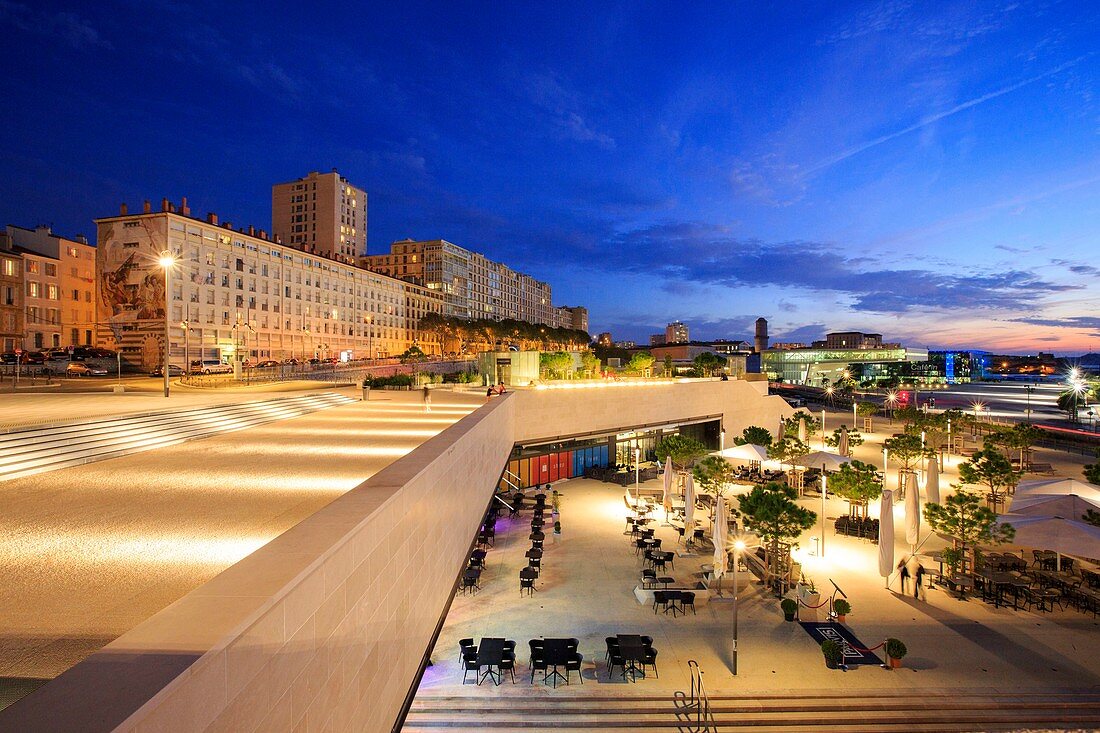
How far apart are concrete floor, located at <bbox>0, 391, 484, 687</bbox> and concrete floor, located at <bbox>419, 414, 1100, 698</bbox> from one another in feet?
22.2

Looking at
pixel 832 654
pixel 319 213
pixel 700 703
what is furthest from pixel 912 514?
pixel 319 213

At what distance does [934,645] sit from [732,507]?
13487 millimetres

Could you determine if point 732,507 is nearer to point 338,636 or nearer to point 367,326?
point 338,636

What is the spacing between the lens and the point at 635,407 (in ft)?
110

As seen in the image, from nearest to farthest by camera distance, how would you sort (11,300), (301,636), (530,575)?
(301,636) → (530,575) → (11,300)

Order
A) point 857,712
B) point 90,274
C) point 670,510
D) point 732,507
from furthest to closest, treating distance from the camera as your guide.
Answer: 1. point 90,274
2. point 732,507
3. point 670,510
4. point 857,712

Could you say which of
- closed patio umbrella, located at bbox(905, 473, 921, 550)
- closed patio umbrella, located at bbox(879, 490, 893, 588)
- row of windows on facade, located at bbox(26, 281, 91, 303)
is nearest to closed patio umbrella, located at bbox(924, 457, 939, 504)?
closed patio umbrella, located at bbox(905, 473, 921, 550)

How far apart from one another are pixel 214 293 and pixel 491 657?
59374mm

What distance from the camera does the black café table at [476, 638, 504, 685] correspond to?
39.5 ft

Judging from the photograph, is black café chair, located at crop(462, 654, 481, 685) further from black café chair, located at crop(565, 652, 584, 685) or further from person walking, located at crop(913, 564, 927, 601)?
person walking, located at crop(913, 564, 927, 601)

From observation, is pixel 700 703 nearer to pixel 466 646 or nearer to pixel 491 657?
pixel 491 657

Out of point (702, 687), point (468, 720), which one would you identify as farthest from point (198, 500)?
point (702, 687)

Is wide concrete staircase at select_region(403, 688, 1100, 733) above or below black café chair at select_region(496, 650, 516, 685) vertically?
below

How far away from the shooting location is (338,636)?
4336 millimetres
